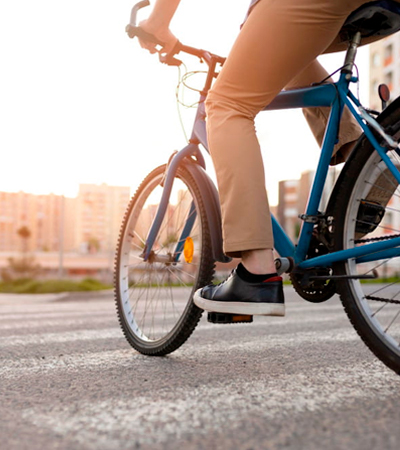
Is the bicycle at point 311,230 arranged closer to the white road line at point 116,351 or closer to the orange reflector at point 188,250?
the orange reflector at point 188,250

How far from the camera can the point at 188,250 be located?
2506 mm

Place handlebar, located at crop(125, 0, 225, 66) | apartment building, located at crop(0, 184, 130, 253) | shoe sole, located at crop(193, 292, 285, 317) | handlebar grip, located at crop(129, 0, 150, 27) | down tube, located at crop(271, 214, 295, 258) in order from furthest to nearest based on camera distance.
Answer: apartment building, located at crop(0, 184, 130, 253), handlebar grip, located at crop(129, 0, 150, 27), handlebar, located at crop(125, 0, 225, 66), down tube, located at crop(271, 214, 295, 258), shoe sole, located at crop(193, 292, 285, 317)

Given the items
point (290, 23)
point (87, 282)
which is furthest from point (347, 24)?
point (87, 282)

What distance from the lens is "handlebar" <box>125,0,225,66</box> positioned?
2.43 metres

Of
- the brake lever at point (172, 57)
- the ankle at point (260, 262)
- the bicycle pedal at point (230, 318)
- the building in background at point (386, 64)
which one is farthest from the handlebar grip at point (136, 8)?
the building in background at point (386, 64)

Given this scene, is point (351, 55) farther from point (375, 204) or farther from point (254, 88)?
point (375, 204)

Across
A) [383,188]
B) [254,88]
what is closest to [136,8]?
[254,88]

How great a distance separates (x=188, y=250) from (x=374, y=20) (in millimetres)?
1251

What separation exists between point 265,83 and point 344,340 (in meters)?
Answer: 1.55

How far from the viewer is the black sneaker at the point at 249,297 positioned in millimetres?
1775

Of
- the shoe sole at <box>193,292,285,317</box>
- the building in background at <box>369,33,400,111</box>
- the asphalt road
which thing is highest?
the building in background at <box>369,33,400,111</box>

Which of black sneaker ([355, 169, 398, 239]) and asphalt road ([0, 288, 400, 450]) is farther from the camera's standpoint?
black sneaker ([355, 169, 398, 239])

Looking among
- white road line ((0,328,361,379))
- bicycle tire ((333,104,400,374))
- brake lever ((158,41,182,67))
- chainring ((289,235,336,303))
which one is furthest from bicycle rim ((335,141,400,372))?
brake lever ((158,41,182,67))

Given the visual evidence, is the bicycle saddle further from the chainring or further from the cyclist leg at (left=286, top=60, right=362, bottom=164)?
the chainring
